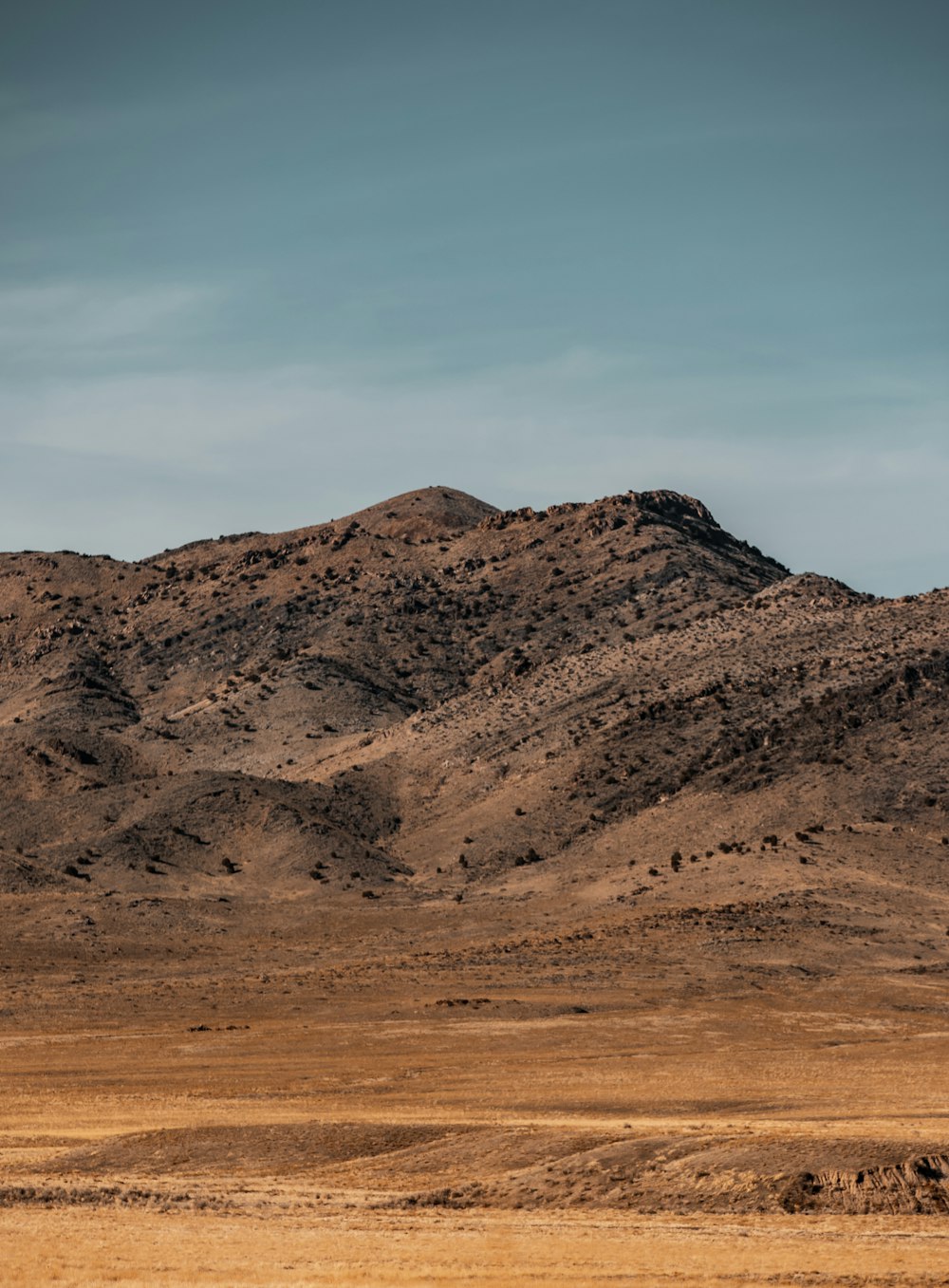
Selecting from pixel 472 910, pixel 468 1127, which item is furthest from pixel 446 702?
pixel 468 1127

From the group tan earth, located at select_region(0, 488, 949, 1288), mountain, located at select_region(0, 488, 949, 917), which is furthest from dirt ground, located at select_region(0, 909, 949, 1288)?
mountain, located at select_region(0, 488, 949, 917)

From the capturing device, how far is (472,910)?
Result: 90000 millimetres

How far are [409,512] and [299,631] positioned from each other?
32135 millimetres

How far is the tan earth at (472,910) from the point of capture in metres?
31.3

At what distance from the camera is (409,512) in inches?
7008

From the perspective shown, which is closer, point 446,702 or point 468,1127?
point 468,1127

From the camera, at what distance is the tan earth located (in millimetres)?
31281

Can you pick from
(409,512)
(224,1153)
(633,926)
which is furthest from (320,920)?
(409,512)

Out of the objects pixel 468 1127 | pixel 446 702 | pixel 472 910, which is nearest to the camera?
pixel 468 1127

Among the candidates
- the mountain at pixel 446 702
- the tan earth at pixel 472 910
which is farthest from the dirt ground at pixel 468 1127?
the mountain at pixel 446 702

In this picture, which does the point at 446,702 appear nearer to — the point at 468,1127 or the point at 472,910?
the point at 472,910

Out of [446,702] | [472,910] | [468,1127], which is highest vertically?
[446,702]

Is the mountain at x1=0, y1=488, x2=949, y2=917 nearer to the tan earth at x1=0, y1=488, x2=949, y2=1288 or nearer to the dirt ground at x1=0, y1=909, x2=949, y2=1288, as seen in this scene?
the tan earth at x1=0, y1=488, x2=949, y2=1288

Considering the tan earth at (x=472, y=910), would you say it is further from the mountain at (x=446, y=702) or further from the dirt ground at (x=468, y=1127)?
the mountain at (x=446, y=702)
